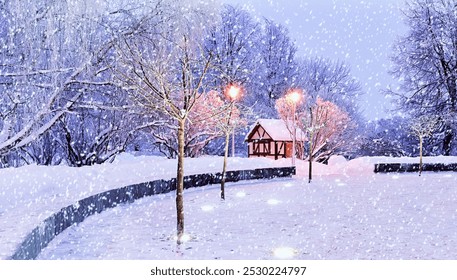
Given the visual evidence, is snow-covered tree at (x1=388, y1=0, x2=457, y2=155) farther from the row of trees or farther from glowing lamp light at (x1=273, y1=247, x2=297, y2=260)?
glowing lamp light at (x1=273, y1=247, x2=297, y2=260)

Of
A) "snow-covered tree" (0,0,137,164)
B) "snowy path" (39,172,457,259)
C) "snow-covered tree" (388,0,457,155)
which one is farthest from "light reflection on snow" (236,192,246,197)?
"snow-covered tree" (388,0,457,155)

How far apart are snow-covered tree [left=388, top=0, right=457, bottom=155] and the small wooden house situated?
855 centimetres

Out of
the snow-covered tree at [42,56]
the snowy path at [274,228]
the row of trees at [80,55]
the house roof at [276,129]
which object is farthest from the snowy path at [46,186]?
the house roof at [276,129]

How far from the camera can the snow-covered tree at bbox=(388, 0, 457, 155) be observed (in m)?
31.3

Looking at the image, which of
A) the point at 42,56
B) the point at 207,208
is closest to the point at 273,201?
the point at 207,208

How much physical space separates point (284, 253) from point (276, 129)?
30709 millimetres

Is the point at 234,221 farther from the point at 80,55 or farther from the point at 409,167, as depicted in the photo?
the point at 409,167

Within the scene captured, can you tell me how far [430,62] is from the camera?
3281 centimetres

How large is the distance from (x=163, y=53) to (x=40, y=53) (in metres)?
3.34

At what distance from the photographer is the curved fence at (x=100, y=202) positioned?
765cm

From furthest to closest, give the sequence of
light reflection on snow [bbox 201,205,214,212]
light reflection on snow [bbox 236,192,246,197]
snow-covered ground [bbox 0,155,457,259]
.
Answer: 1. light reflection on snow [bbox 236,192,246,197]
2. light reflection on snow [bbox 201,205,214,212]
3. snow-covered ground [bbox 0,155,457,259]

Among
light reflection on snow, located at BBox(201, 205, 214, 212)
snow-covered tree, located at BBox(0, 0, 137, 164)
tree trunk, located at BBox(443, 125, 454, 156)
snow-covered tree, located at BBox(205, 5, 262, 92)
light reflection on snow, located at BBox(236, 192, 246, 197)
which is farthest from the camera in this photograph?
tree trunk, located at BBox(443, 125, 454, 156)

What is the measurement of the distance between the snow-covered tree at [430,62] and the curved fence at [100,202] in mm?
12729

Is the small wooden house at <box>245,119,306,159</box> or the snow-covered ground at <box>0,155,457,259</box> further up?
the small wooden house at <box>245,119,306,159</box>
